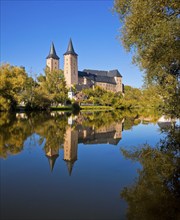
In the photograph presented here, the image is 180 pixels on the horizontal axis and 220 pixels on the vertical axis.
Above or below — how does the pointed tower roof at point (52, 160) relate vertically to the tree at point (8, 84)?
below

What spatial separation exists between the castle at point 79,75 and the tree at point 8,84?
6451 centimetres

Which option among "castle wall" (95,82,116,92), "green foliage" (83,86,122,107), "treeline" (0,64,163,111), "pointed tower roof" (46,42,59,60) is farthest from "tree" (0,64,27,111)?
"castle wall" (95,82,116,92)

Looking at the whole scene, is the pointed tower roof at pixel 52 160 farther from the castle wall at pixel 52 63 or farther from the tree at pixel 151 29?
the castle wall at pixel 52 63

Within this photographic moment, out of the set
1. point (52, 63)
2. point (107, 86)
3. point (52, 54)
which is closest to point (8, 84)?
point (52, 63)

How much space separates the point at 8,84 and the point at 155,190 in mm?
36871

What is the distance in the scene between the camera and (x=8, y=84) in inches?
1529

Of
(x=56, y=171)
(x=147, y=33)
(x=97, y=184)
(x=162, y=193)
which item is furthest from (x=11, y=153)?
(x=147, y=33)

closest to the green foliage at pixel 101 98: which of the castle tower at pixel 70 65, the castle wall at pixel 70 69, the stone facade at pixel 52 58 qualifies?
the castle wall at pixel 70 69

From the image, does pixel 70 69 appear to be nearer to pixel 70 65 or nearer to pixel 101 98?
pixel 70 65

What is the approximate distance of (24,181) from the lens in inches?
259

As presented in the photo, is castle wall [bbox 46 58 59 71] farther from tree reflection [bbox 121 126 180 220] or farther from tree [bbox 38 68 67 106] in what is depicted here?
tree reflection [bbox 121 126 180 220]

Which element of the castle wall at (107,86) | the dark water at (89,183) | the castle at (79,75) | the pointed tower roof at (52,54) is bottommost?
the dark water at (89,183)

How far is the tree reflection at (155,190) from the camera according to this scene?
4.67 m

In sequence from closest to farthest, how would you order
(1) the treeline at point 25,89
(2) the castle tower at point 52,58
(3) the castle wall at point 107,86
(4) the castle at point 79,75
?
(1) the treeline at point 25,89 < (4) the castle at point 79,75 < (2) the castle tower at point 52,58 < (3) the castle wall at point 107,86
